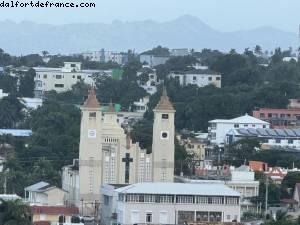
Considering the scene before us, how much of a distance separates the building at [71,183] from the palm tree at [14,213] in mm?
9712

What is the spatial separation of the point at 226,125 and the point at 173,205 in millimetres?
36374

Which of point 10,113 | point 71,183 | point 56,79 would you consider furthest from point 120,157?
point 56,79

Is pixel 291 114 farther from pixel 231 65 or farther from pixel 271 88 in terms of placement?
pixel 231 65

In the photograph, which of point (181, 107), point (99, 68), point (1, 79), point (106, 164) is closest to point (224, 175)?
point (106, 164)

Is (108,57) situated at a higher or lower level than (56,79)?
higher

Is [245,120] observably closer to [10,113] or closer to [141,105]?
[10,113]

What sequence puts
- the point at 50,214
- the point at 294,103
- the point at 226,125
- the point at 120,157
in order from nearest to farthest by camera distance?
the point at 50,214 → the point at 120,157 → the point at 226,125 → the point at 294,103

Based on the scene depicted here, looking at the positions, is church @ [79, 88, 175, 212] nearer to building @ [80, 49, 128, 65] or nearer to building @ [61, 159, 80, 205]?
building @ [61, 159, 80, 205]

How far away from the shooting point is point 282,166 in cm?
8300

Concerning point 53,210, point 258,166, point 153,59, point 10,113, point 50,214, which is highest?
point 153,59

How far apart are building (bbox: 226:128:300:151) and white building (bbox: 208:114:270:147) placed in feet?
2.33

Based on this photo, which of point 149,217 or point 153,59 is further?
point 153,59

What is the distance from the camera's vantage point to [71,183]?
69.6 metres

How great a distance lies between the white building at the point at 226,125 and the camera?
96.3 m
